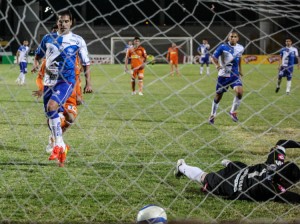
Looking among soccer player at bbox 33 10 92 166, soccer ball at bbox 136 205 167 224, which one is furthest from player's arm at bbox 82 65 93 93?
soccer ball at bbox 136 205 167 224

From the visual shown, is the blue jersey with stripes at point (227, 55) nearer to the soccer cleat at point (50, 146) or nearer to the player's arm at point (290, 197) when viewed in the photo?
the soccer cleat at point (50, 146)

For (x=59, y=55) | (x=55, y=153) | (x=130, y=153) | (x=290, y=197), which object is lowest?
(x=130, y=153)

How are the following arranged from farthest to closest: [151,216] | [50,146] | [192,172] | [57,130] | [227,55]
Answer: [227,55], [50,146], [57,130], [192,172], [151,216]

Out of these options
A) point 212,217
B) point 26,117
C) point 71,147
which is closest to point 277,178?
point 212,217

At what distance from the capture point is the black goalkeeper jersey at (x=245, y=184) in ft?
15.5

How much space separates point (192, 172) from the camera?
545 centimetres

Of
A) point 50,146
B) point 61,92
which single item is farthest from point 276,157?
point 50,146

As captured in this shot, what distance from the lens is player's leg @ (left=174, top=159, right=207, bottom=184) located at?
5.34 m

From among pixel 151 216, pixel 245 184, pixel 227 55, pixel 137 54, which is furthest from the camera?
pixel 137 54

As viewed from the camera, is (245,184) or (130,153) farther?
(130,153)

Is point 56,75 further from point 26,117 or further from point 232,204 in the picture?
point 26,117

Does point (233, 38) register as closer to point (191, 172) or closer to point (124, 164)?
point (124, 164)

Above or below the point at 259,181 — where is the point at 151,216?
above

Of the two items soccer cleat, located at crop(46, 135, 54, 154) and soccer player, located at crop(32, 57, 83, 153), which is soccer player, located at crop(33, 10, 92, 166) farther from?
soccer cleat, located at crop(46, 135, 54, 154)
